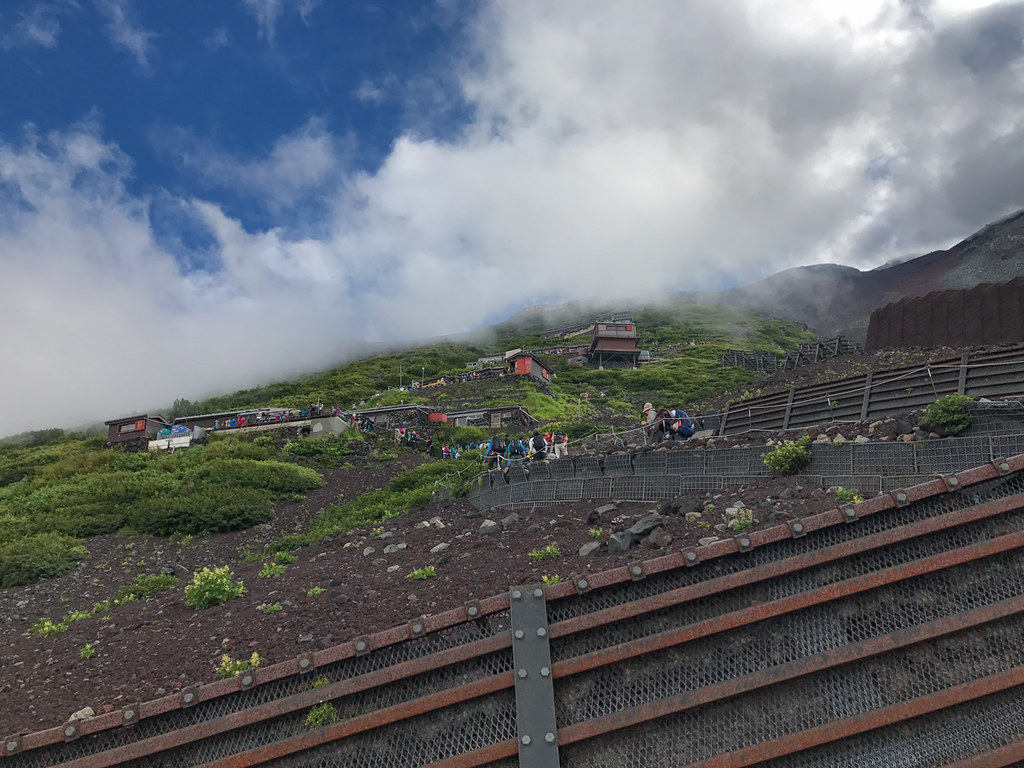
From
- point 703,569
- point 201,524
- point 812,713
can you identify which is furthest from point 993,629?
point 201,524

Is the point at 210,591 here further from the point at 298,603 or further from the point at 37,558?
the point at 37,558

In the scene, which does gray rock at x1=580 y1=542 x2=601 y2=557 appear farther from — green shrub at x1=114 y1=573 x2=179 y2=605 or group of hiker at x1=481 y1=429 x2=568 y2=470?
green shrub at x1=114 y1=573 x2=179 y2=605

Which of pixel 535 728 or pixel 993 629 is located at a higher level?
pixel 993 629

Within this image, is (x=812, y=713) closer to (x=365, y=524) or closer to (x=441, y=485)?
(x=365, y=524)

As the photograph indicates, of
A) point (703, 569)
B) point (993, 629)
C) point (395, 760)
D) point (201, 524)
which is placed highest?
point (703, 569)

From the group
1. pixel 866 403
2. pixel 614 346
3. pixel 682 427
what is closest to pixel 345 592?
pixel 682 427

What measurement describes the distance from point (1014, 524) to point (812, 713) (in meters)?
2.50

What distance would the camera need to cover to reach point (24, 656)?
11.8 metres

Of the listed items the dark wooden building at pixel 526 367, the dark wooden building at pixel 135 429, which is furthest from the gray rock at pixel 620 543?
the dark wooden building at pixel 526 367

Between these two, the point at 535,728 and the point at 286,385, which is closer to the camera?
the point at 535,728

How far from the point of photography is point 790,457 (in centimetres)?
1023

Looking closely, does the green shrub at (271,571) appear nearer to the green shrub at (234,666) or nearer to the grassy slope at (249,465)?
the grassy slope at (249,465)

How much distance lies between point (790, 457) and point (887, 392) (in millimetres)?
4249

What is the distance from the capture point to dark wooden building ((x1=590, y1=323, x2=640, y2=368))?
83562mm
